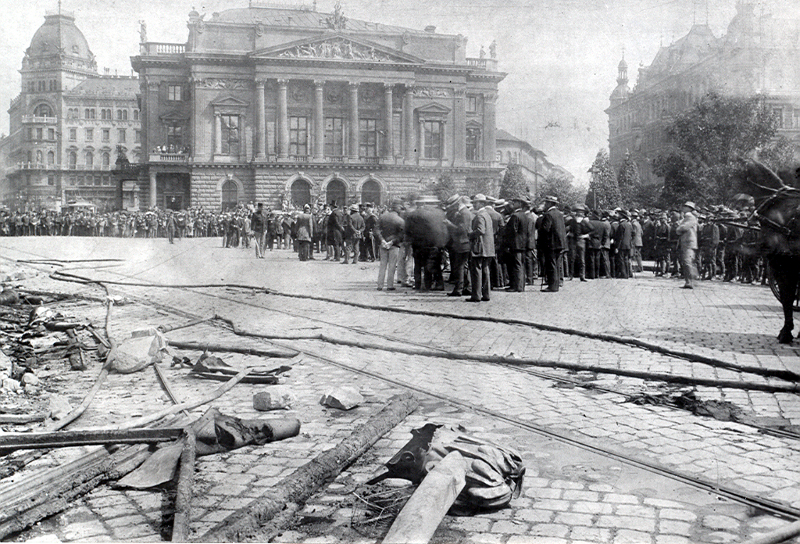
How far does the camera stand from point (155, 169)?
54.3 metres

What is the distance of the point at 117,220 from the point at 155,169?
31.6 ft

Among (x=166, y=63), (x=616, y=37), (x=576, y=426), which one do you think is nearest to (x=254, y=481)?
(x=576, y=426)

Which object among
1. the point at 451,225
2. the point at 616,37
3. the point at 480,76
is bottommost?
the point at 451,225

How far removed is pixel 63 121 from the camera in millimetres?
14477

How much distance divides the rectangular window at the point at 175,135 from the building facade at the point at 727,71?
45.5m

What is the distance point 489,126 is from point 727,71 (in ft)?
159

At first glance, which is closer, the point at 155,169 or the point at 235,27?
the point at 235,27

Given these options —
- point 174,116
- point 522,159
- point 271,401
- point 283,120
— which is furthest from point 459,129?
point 271,401

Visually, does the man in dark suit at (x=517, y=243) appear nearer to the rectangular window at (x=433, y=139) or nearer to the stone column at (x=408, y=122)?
the stone column at (x=408, y=122)

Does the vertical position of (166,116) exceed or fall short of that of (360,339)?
it exceeds it

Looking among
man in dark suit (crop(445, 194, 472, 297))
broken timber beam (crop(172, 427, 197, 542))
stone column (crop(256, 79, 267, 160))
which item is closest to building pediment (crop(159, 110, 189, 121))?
stone column (crop(256, 79, 267, 160))

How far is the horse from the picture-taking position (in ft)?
26.6

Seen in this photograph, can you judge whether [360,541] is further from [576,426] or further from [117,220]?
[117,220]

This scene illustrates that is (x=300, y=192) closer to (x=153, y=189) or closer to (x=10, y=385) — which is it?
(x=153, y=189)
